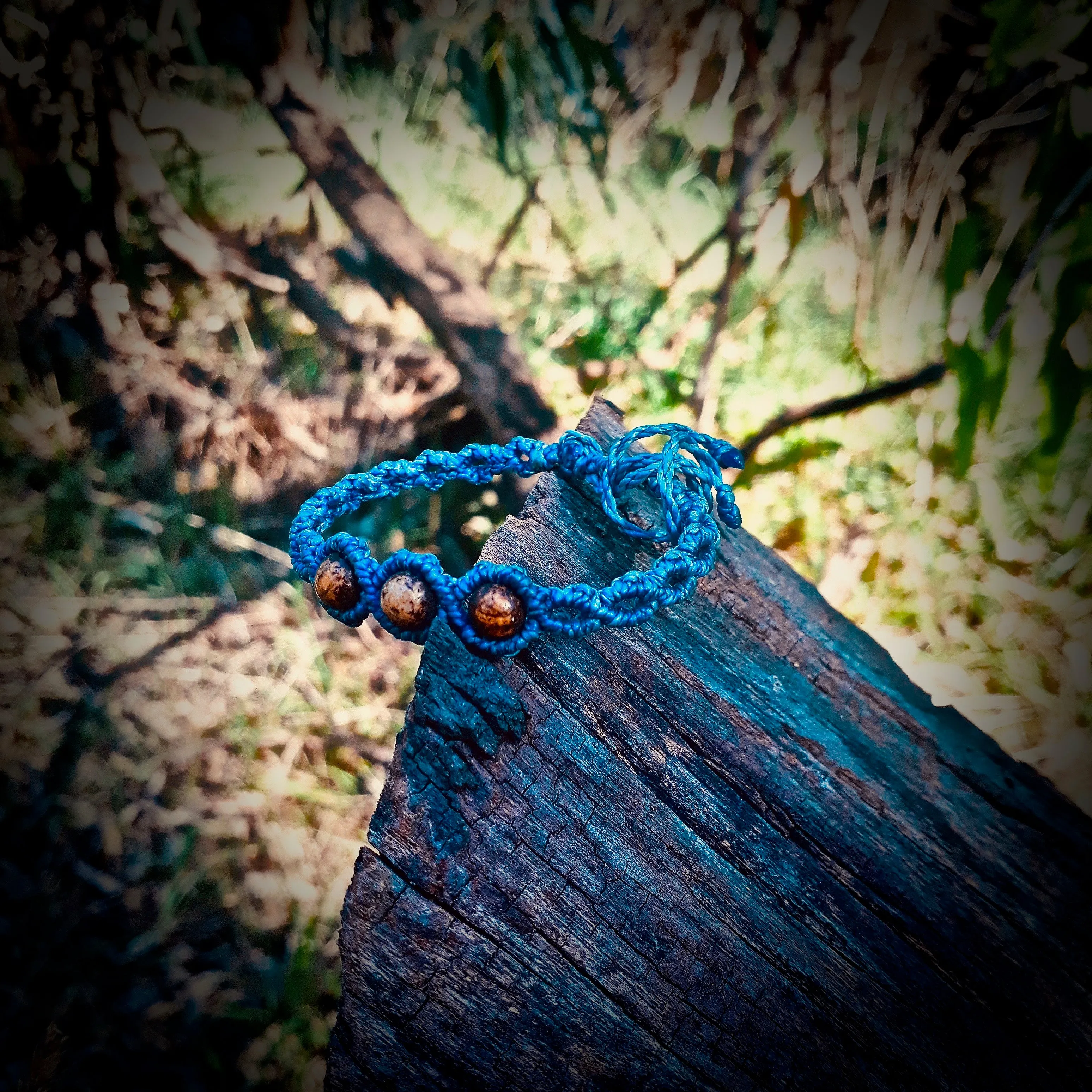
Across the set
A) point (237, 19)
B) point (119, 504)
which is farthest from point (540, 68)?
→ point (119, 504)

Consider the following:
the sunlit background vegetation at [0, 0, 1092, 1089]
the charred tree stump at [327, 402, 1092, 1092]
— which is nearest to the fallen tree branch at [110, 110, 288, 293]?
the sunlit background vegetation at [0, 0, 1092, 1089]

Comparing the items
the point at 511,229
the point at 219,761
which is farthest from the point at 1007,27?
the point at 219,761

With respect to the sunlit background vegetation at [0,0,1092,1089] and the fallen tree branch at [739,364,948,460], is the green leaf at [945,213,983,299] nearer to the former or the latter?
the sunlit background vegetation at [0,0,1092,1089]

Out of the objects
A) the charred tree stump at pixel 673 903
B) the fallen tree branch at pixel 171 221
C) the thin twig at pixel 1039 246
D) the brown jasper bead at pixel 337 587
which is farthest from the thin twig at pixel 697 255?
the brown jasper bead at pixel 337 587

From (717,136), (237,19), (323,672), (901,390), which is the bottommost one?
(901,390)

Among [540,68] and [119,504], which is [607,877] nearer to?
[119,504]

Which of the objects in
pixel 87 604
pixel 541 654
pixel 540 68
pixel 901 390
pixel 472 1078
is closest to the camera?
pixel 472 1078
